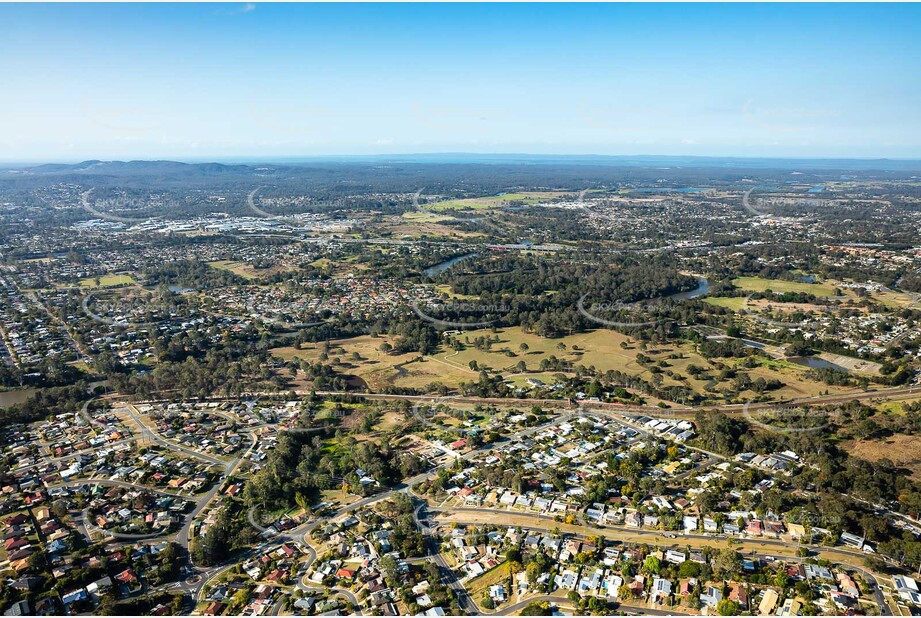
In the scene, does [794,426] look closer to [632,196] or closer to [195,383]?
[195,383]

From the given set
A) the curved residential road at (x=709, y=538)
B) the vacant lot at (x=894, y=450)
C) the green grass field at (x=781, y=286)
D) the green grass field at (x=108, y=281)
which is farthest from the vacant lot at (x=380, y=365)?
the green grass field at (x=781, y=286)

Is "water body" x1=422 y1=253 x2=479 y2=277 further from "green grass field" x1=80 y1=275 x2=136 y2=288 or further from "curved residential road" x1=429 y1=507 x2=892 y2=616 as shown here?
"curved residential road" x1=429 y1=507 x2=892 y2=616

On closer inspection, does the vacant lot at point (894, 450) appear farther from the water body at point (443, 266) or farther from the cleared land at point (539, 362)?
the water body at point (443, 266)

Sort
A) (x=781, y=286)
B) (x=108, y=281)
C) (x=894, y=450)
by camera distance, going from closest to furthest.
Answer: (x=894, y=450) < (x=781, y=286) < (x=108, y=281)

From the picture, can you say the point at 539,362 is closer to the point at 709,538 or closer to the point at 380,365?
the point at 380,365

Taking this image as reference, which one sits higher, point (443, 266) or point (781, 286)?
point (443, 266)

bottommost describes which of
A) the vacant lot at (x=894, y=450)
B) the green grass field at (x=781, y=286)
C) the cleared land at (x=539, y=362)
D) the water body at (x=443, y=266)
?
the vacant lot at (x=894, y=450)

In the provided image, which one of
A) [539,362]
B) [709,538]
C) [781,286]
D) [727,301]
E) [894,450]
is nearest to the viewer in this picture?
Answer: [709,538]

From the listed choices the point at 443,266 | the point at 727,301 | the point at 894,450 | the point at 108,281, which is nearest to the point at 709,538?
the point at 894,450
